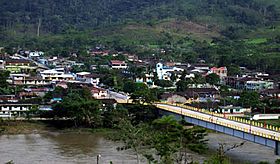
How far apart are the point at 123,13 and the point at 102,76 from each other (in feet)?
207

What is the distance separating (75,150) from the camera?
28250 mm

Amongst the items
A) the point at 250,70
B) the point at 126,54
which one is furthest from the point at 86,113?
the point at 126,54

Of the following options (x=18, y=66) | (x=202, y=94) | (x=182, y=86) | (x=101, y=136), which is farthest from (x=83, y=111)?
(x=18, y=66)

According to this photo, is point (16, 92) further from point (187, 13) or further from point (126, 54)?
point (187, 13)

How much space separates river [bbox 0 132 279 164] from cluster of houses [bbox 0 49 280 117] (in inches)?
243

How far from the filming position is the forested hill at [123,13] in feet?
314

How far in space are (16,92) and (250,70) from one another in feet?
86.3

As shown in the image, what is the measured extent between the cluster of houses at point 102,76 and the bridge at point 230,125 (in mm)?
4610

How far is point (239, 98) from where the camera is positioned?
1702 inches

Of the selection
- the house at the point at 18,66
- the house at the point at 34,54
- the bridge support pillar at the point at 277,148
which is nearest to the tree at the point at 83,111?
the bridge support pillar at the point at 277,148

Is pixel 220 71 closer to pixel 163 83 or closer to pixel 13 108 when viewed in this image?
pixel 163 83

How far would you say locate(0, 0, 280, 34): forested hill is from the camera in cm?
9581

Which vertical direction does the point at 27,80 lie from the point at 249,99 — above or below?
above

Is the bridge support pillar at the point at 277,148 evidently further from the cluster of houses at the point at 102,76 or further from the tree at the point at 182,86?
the tree at the point at 182,86
